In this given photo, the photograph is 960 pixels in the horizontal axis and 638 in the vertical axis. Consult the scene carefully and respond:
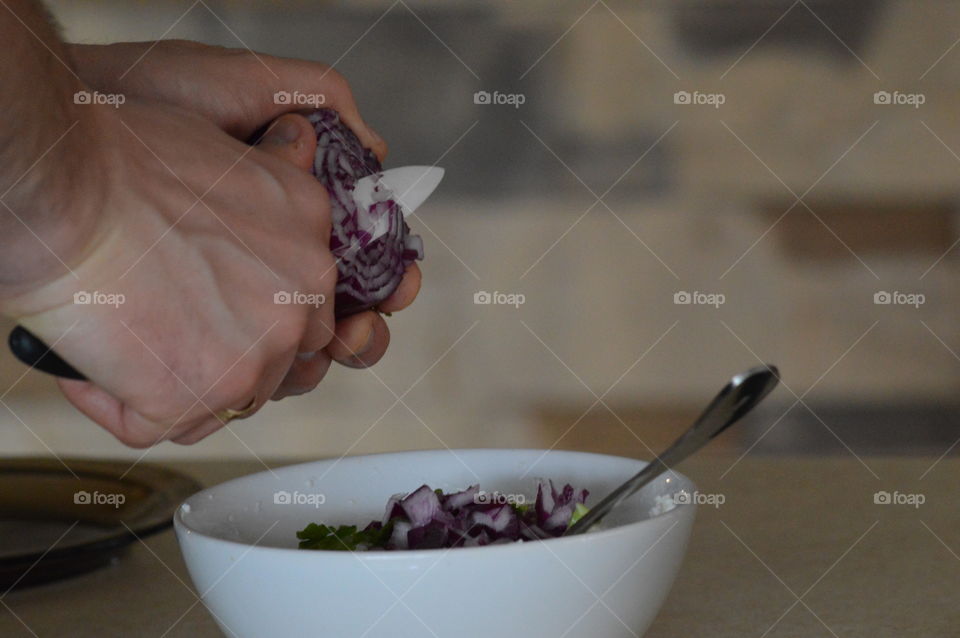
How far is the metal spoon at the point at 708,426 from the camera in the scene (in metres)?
0.62

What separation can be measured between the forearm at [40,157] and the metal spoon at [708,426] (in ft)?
1.04

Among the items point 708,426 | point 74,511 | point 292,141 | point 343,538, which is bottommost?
point 74,511

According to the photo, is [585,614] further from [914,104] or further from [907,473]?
[914,104]

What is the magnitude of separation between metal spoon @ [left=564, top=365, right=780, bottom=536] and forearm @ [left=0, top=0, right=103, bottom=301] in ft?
1.04

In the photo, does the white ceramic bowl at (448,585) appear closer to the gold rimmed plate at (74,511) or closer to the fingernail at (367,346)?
the gold rimmed plate at (74,511)

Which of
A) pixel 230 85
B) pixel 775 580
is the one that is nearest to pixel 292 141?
pixel 230 85

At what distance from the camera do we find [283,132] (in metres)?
0.82

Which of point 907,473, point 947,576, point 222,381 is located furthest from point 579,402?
point 222,381

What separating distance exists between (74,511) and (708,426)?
0.55 metres

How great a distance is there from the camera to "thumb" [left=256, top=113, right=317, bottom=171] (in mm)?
793

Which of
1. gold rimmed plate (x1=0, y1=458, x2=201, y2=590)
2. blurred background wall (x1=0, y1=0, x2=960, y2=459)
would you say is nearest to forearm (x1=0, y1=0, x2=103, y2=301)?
gold rimmed plate (x1=0, y1=458, x2=201, y2=590)

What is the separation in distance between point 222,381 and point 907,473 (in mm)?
733

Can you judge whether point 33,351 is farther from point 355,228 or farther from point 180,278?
point 355,228

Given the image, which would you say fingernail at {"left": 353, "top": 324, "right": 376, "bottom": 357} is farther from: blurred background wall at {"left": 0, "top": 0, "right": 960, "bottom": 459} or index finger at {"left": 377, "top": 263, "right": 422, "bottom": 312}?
blurred background wall at {"left": 0, "top": 0, "right": 960, "bottom": 459}
